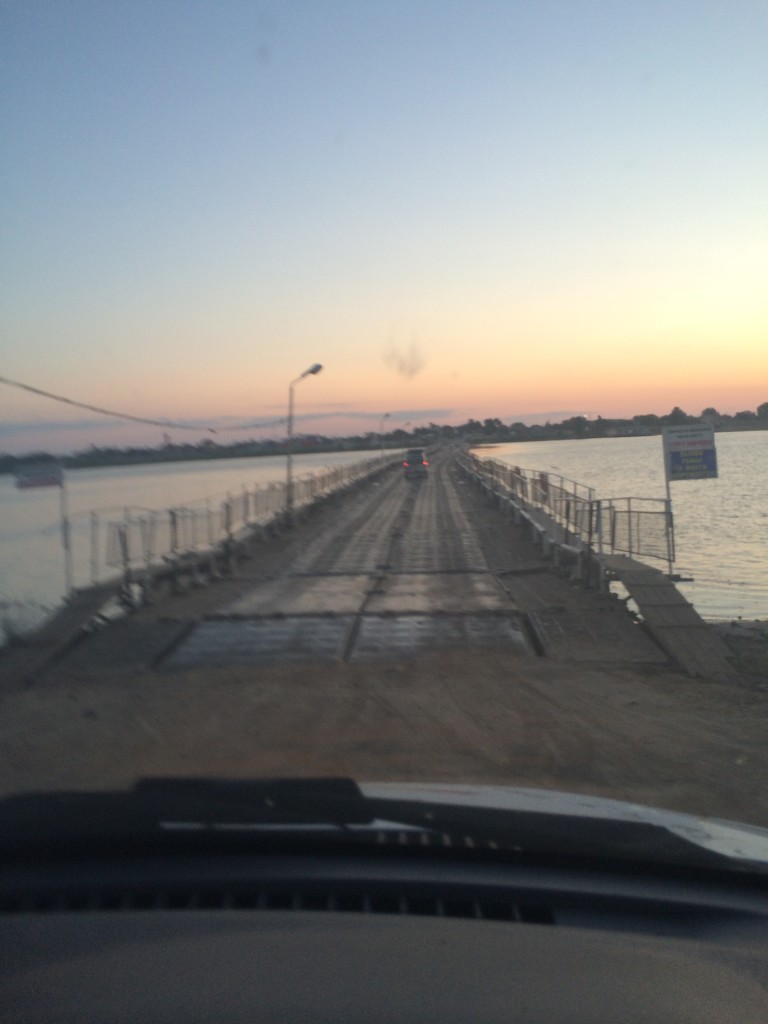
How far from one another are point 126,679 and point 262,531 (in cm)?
1842

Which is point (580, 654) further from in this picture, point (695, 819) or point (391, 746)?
point (695, 819)

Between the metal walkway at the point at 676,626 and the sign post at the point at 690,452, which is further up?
the sign post at the point at 690,452

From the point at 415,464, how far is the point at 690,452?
54650mm

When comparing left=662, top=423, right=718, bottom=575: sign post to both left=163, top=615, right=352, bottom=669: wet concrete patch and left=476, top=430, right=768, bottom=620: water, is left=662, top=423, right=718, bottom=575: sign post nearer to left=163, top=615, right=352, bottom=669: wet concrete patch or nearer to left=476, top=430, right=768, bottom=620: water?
left=476, top=430, right=768, bottom=620: water

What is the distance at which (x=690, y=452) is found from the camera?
779 inches

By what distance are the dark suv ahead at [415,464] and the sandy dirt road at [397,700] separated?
1997 inches

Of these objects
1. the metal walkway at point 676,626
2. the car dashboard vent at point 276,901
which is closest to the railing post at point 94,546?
the metal walkway at point 676,626

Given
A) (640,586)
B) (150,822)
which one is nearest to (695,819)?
(150,822)

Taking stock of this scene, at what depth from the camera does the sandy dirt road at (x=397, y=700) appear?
8352 millimetres

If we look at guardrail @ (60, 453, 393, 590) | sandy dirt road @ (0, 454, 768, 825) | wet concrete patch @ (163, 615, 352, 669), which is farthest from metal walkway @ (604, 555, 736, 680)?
guardrail @ (60, 453, 393, 590)

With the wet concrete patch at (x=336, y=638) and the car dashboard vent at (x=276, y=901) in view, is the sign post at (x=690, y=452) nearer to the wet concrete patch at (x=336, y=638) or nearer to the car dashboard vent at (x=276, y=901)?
the wet concrete patch at (x=336, y=638)

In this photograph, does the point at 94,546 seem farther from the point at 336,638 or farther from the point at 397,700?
the point at 397,700

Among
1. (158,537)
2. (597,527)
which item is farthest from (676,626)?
(158,537)

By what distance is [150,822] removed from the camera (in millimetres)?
3721
